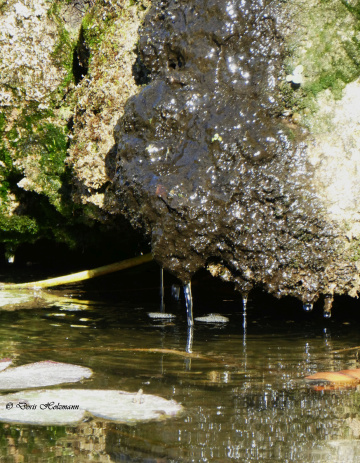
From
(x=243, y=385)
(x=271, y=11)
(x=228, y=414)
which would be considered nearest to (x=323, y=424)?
(x=228, y=414)

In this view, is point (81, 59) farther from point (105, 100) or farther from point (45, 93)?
point (105, 100)

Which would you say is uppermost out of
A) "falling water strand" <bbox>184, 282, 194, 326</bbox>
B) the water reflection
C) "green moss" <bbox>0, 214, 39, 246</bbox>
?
"green moss" <bbox>0, 214, 39, 246</bbox>

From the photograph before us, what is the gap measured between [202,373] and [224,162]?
1210 mm

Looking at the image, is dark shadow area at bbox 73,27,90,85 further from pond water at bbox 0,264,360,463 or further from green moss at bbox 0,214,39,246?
pond water at bbox 0,264,360,463

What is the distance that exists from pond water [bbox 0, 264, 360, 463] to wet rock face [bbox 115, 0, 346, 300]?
470mm

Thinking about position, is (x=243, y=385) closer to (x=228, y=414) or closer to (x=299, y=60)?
(x=228, y=414)

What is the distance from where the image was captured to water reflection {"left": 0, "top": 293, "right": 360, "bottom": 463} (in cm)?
213

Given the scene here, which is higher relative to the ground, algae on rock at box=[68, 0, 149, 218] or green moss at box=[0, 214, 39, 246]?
algae on rock at box=[68, 0, 149, 218]

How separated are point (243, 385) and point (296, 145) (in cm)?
141

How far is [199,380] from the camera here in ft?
9.67

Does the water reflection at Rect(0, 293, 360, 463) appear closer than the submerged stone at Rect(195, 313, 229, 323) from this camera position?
Yes

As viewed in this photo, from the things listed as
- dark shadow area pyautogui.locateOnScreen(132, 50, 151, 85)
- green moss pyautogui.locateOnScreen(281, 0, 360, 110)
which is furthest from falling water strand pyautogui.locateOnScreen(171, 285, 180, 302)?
green moss pyautogui.locateOnScreen(281, 0, 360, 110)

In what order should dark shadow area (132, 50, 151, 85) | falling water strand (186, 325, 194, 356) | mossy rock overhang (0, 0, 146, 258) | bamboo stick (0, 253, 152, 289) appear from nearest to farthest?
falling water strand (186, 325, 194, 356), dark shadow area (132, 50, 151, 85), mossy rock overhang (0, 0, 146, 258), bamboo stick (0, 253, 152, 289)

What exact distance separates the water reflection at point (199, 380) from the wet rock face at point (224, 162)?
1.53ft
